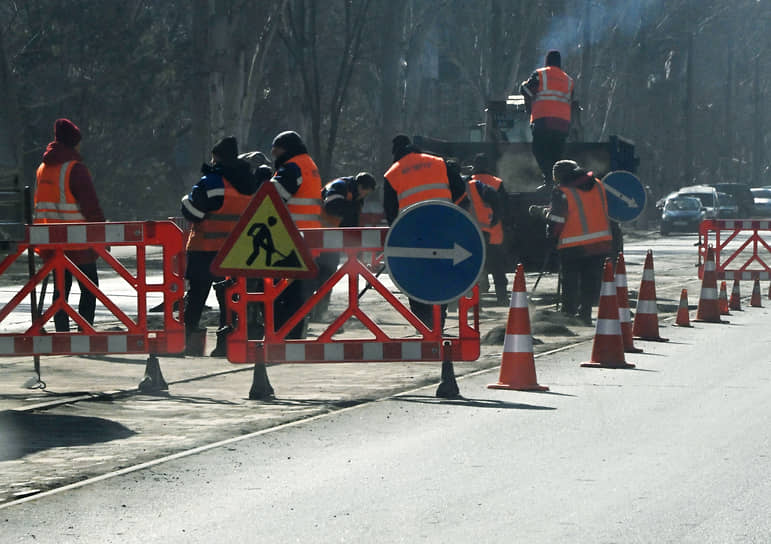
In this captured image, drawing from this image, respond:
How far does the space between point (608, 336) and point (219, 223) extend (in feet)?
10.4

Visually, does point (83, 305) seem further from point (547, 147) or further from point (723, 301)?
point (547, 147)

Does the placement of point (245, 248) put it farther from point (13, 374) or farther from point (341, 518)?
point (341, 518)

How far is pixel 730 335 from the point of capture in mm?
16188

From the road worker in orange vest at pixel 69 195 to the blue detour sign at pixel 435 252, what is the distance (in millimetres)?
3602

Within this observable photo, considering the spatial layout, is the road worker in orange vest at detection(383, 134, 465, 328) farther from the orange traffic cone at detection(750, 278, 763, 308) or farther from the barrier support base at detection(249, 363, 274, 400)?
the orange traffic cone at detection(750, 278, 763, 308)

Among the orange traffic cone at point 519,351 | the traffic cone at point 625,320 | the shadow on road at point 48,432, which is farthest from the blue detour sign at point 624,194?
the shadow on road at point 48,432

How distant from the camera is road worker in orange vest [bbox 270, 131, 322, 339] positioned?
12.8m

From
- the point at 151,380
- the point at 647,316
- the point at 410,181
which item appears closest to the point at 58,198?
the point at 151,380

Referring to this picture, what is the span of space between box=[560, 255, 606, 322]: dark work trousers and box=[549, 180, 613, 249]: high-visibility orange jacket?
20 cm

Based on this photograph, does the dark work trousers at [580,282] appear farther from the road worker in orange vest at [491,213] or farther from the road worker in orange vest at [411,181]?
the road worker in orange vest at [411,181]

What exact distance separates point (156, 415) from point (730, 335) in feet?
25.2

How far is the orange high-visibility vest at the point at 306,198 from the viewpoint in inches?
523

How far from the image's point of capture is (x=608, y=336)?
42.4ft

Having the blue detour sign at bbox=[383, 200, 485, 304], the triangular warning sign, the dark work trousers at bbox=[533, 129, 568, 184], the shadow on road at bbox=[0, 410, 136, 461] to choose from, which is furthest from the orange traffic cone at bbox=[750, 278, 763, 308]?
the shadow on road at bbox=[0, 410, 136, 461]
